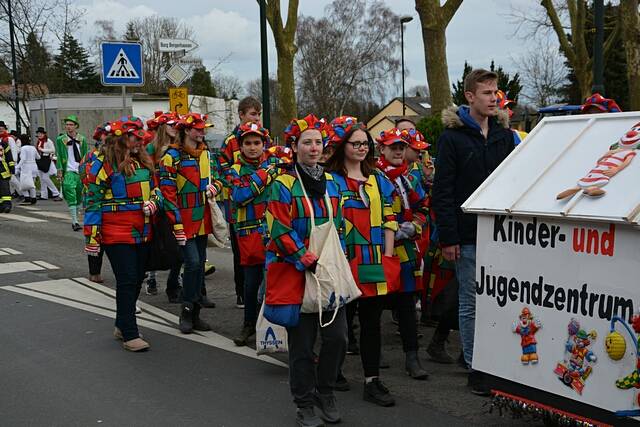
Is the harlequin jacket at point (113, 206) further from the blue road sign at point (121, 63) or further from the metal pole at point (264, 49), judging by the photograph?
the metal pole at point (264, 49)

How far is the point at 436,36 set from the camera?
15.4 m

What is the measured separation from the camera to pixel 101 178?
6.35m

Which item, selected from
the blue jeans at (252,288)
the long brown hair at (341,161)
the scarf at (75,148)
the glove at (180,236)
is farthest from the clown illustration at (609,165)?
the scarf at (75,148)

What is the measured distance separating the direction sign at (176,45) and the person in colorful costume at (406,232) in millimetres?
7571

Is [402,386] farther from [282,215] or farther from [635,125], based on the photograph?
[635,125]

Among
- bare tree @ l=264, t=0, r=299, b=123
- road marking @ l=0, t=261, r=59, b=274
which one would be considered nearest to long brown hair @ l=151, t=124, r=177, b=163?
road marking @ l=0, t=261, r=59, b=274

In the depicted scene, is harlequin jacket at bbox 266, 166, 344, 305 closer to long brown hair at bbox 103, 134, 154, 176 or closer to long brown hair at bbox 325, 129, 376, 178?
long brown hair at bbox 325, 129, 376, 178

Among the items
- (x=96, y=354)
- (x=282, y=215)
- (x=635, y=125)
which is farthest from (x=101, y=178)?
(x=635, y=125)

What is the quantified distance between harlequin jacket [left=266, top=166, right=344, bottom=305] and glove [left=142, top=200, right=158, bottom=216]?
2.03m

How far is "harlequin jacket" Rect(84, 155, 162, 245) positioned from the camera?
250 inches

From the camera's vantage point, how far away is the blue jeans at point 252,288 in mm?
6594

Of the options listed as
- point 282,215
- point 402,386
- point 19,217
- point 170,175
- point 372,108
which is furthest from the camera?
point 372,108

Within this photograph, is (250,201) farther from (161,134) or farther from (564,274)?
(564,274)

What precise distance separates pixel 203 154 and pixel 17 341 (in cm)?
232
